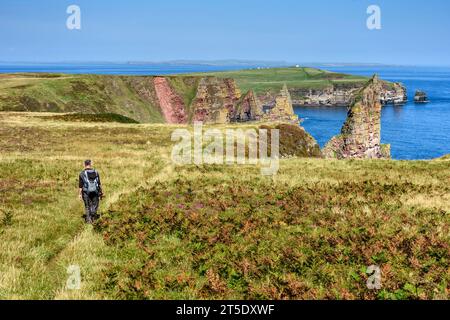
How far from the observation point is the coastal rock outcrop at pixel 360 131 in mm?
84188

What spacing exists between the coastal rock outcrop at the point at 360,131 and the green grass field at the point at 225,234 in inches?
2173

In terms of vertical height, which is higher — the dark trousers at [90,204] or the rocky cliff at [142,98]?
the rocky cliff at [142,98]

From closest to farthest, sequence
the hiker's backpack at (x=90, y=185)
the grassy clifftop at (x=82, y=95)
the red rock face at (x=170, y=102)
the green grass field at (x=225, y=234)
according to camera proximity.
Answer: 1. the green grass field at (x=225, y=234)
2. the hiker's backpack at (x=90, y=185)
3. the grassy clifftop at (x=82, y=95)
4. the red rock face at (x=170, y=102)

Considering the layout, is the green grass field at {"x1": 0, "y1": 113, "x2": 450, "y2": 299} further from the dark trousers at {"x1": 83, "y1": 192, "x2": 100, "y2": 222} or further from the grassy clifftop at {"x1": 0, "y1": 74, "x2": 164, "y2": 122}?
the grassy clifftop at {"x1": 0, "y1": 74, "x2": 164, "y2": 122}

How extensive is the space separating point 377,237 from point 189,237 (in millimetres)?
6395

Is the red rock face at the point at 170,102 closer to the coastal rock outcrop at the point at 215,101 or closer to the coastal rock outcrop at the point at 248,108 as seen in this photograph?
the coastal rock outcrop at the point at 215,101

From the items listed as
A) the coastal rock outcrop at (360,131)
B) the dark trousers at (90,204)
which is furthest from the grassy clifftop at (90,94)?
the dark trousers at (90,204)

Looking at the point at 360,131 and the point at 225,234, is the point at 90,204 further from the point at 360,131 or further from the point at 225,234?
the point at 360,131

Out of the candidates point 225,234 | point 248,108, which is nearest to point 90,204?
point 225,234

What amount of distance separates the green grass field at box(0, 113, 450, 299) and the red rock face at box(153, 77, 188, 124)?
113723 mm

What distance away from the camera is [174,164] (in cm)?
3262

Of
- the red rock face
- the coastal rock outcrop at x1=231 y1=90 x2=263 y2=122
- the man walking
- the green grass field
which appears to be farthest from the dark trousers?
the coastal rock outcrop at x1=231 y1=90 x2=263 y2=122
